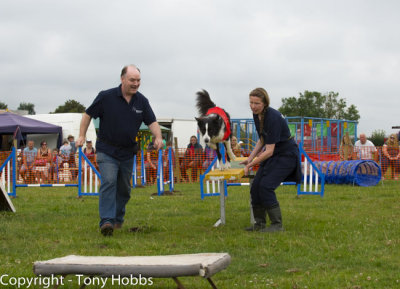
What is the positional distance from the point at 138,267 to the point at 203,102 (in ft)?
17.8

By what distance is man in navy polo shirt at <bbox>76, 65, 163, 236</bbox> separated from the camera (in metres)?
5.82

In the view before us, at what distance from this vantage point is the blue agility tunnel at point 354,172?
14.1 meters

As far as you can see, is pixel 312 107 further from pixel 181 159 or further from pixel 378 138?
pixel 181 159

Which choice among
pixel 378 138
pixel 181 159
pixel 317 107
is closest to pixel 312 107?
pixel 317 107

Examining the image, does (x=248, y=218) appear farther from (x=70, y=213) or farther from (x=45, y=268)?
(x=45, y=268)

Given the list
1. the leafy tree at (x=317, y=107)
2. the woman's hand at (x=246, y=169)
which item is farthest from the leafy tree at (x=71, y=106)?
the woman's hand at (x=246, y=169)

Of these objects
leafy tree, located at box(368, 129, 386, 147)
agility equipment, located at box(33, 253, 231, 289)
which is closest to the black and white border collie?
agility equipment, located at box(33, 253, 231, 289)

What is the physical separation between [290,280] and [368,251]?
1.38 m

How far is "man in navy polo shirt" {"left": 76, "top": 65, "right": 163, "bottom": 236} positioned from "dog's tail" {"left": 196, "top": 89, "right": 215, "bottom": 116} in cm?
233

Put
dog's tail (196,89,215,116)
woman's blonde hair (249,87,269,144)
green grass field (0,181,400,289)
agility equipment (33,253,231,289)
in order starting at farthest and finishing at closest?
dog's tail (196,89,215,116), woman's blonde hair (249,87,269,144), green grass field (0,181,400,289), agility equipment (33,253,231,289)

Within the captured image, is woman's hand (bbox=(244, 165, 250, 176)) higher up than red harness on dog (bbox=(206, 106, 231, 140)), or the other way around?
red harness on dog (bbox=(206, 106, 231, 140))

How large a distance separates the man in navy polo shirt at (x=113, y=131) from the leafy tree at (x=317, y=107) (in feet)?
211

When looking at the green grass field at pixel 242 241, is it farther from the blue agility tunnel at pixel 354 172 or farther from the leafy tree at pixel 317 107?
the leafy tree at pixel 317 107

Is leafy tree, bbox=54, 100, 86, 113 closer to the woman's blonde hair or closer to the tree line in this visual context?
Result: the tree line
